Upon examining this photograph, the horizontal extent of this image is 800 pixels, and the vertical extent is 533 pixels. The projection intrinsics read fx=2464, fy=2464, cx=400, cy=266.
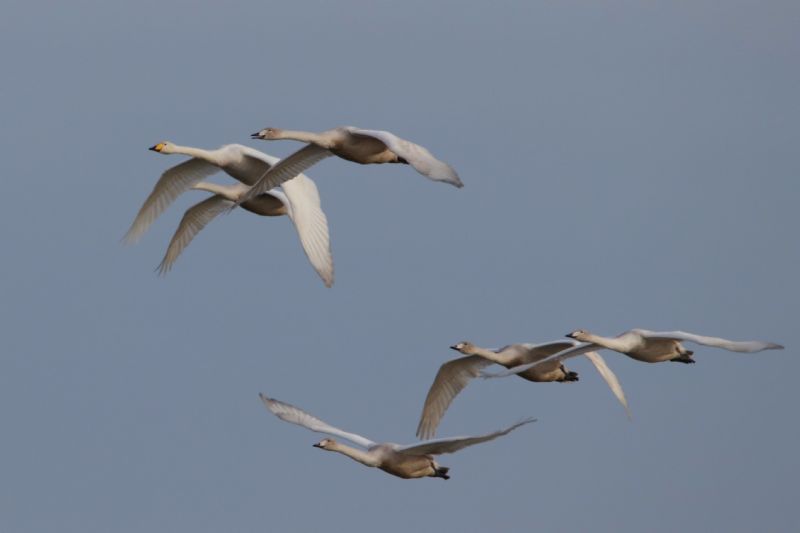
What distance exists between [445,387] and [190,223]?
16.3 feet

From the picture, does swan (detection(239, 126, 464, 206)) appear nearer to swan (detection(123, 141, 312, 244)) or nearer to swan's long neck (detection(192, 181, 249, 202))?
swan (detection(123, 141, 312, 244))

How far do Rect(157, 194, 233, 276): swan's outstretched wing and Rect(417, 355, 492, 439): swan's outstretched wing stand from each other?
4.46 meters

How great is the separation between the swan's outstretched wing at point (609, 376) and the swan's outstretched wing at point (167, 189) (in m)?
6.49

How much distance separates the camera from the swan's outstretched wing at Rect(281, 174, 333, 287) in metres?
33.6

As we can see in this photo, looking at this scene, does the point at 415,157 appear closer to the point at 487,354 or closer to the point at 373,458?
the point at 373,458

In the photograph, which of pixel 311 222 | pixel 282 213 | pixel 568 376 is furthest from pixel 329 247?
pixel 568 376

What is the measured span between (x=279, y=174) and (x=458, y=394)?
251 inches

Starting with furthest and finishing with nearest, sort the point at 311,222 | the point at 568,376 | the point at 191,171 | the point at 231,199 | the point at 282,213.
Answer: the point at 231,199, the point at 191,171, the point at 568,376, the point at 282,213, the point at 311,222

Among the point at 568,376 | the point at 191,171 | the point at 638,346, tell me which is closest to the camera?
the point at 638,346

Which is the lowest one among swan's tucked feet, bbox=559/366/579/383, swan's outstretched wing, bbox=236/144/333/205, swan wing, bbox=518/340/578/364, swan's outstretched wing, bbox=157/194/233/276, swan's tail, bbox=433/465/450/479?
swan's tail, bbox=433/465/450/479

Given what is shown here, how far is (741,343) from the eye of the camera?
33.0 metres

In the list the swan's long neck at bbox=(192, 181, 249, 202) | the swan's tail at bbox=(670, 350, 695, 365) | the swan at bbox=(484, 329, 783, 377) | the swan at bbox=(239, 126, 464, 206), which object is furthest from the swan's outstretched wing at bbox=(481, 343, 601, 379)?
the swan's long neck at bbox=(192, 181, 249, 202)

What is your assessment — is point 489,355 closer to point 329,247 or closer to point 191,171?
point 329,247

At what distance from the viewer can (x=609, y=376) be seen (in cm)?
3819
